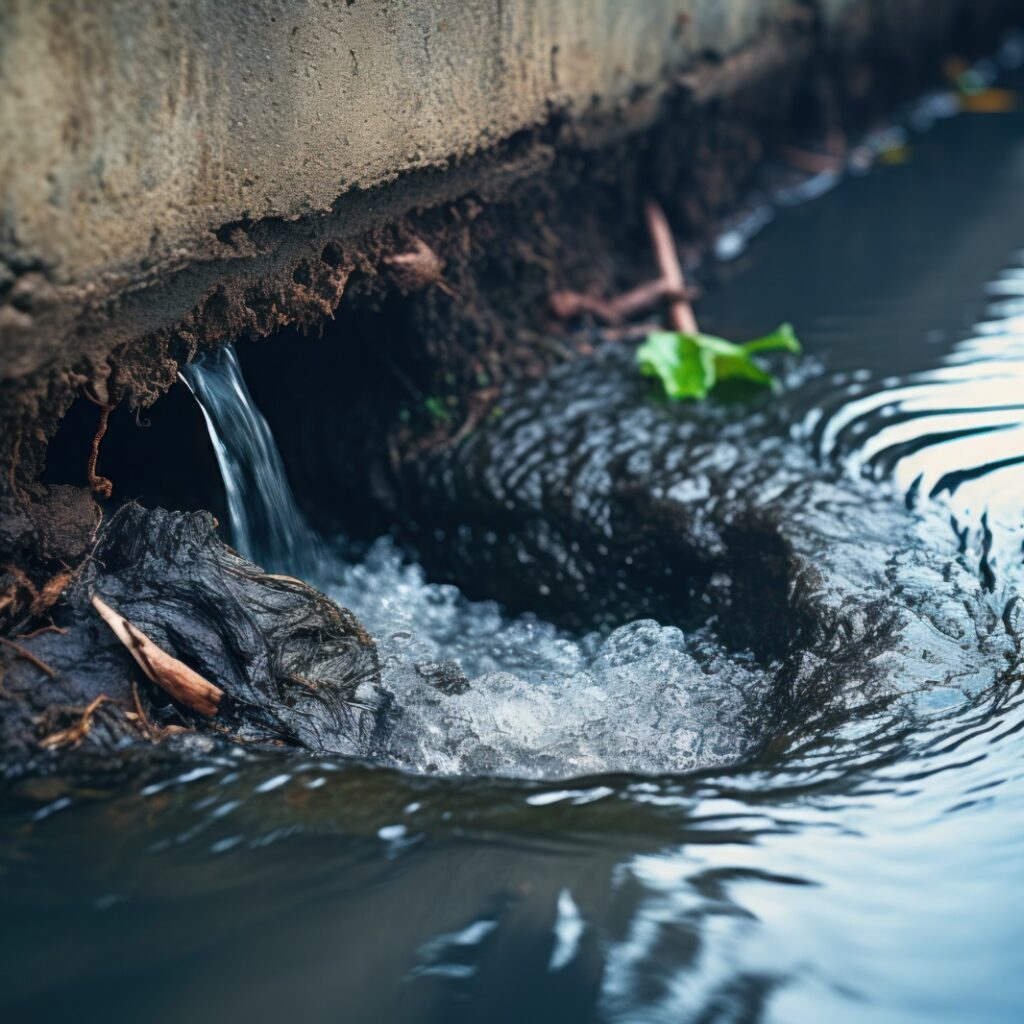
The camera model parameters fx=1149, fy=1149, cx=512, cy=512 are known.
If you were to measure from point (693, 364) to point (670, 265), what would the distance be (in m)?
0.91

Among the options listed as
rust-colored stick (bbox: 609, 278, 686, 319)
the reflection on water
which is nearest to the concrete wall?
rust-colored stick (bbox: 609, 278, 686, 319)

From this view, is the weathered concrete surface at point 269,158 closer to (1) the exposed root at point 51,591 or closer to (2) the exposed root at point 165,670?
(1) the exposed root at point 51,591

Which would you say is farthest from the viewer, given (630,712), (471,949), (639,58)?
(639,58)

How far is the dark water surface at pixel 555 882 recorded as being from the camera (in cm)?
170

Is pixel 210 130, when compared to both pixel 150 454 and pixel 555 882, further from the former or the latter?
pixel 555 882

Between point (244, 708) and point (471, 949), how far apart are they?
777 millimetres

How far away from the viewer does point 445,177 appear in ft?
10.6

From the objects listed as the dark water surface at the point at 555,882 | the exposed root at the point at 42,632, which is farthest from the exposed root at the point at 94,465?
the dark water surface at the point at 555,882

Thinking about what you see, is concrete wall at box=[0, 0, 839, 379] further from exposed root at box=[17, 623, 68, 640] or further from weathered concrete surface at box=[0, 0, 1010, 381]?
exposed root at box=[17, 623, 68, 640]

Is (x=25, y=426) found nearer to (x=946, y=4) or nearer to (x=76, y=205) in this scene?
(x=76, y=205)

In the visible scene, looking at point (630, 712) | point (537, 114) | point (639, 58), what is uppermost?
point (639, 58)

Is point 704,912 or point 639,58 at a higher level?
point 639,58

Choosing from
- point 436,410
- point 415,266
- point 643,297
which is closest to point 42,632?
point 415,266

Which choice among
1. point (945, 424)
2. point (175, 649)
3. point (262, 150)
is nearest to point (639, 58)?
point (945, 424)
